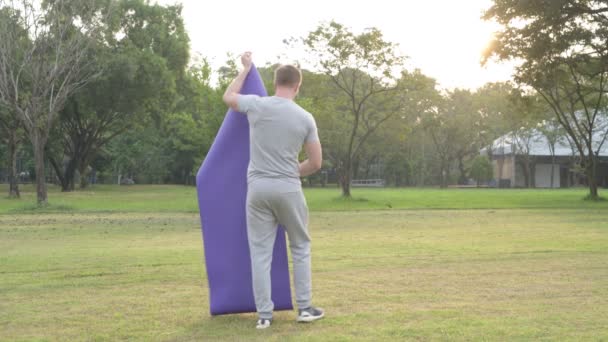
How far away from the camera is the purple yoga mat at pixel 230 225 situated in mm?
5434

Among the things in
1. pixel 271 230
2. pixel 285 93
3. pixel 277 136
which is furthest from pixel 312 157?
pixel 271 230

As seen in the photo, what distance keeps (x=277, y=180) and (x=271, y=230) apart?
0.43 m

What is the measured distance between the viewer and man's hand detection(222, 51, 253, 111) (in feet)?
17.1

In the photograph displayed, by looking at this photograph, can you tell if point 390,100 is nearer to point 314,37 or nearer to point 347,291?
point 314,37

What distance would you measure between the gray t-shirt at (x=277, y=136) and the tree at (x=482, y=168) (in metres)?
66.7

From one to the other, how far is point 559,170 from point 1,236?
6814 cm

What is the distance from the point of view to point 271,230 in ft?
16.8

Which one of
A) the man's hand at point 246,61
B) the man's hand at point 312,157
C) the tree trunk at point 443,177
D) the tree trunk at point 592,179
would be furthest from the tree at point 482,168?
the man's hand at point 312,157

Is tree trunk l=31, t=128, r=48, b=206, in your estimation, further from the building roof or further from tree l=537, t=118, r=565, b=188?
the building roof

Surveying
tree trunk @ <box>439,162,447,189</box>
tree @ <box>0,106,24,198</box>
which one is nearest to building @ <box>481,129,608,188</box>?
tree trunk @ <box>439,162,447,189</box>

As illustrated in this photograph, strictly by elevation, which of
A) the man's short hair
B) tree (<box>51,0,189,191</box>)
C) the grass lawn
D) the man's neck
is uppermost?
tree (<box>51,0,189,191</box>)

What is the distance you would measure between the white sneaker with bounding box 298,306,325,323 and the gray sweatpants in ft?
0.15

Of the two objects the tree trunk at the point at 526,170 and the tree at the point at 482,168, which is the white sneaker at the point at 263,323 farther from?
the tree trunk at the point at 526,170

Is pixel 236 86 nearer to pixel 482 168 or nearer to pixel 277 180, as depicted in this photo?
pixel 277 180
